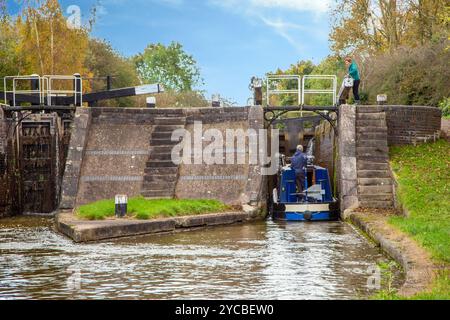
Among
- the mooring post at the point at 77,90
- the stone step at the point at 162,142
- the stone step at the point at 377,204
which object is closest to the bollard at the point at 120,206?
the stone step at the point at 162,142

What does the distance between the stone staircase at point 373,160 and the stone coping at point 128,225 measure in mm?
3481

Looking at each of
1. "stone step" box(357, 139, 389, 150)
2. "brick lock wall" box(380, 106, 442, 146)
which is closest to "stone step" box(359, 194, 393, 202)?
"stone step" box(357, 139, 389, 150)

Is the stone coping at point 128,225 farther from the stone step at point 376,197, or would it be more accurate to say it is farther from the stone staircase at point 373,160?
the stone staircase at point 373,160

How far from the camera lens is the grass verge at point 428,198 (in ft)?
38.3

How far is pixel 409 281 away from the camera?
10.3 metres

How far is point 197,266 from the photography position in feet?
42.4

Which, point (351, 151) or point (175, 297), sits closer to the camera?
point (175, 297)

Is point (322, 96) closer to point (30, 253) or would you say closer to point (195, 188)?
point (195, 188)

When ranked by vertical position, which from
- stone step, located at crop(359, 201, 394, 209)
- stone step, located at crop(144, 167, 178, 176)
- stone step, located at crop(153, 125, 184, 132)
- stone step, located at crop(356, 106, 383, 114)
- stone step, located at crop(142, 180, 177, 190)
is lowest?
stone step, located at crop(359, 201, 394, 209)

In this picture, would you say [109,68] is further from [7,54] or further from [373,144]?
[373,144]

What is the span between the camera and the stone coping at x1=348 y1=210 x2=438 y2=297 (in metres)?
10.0

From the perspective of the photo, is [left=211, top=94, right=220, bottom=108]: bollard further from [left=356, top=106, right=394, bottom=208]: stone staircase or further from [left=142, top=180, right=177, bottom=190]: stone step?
[left=142, top=180, right=177, bottom=190]: stone step

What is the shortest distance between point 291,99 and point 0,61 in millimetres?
30032
